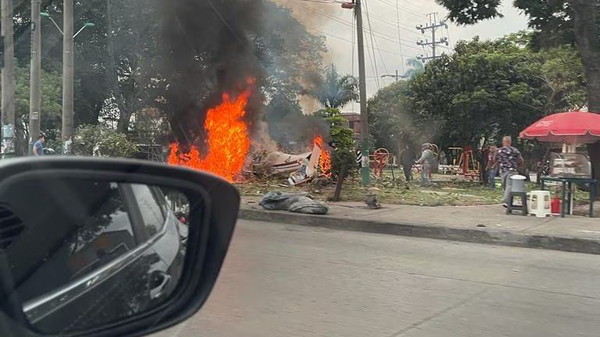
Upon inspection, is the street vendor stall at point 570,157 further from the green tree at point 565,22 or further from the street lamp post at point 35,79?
the street lamp post at point 35,79

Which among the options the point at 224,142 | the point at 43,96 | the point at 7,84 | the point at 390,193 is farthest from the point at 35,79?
the point at 43,96

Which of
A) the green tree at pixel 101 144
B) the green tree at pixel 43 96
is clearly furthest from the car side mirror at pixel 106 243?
the green tree at pixel 43 96

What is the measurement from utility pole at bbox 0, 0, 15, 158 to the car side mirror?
54.0 feet

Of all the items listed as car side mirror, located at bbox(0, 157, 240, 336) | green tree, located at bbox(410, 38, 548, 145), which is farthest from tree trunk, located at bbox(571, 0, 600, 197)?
car side mirror, located at bbox(0, 157, 240, 336)

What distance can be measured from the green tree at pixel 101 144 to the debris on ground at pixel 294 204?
911 cm

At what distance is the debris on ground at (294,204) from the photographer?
10.4 meters

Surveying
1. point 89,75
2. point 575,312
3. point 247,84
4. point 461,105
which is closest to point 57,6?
point 89,75

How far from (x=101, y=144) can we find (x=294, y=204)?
1118cm

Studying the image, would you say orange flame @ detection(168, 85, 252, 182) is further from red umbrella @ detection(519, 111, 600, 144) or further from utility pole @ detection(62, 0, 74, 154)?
red umbrella @ detection(519, 111, 600, 144)

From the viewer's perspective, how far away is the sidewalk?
8.07 metres

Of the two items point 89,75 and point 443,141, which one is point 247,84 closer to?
point 443,141

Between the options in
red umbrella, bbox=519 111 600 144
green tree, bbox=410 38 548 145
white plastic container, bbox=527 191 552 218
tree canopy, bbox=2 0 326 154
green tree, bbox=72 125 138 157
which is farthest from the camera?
green tree, bbox=410 38 548 145

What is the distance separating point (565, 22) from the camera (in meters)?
13.7

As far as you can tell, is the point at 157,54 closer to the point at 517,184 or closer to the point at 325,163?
the point at 325,163
